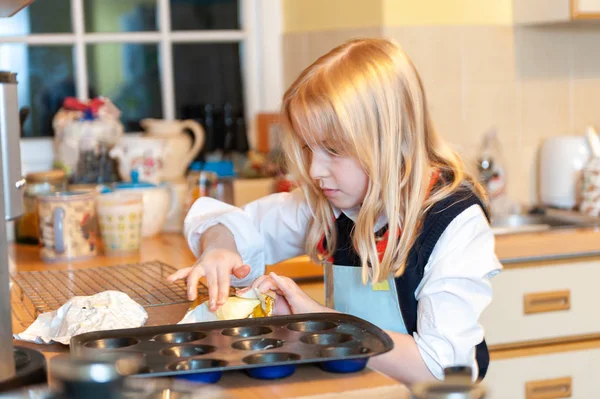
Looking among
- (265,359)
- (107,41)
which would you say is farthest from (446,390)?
(107,41)

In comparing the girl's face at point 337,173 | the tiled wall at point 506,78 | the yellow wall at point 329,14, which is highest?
the yellow wall at point 329,14

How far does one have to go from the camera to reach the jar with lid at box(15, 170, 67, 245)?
86.2 inches

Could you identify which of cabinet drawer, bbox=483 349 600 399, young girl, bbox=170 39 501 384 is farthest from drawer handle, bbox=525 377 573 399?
young girl, bbox=170 39 501 384

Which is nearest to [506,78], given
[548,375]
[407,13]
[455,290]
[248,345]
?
[407,13]

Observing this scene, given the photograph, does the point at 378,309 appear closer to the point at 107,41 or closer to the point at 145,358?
the point at 145,358

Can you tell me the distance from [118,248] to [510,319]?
93 cm

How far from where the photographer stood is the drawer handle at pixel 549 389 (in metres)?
2.10

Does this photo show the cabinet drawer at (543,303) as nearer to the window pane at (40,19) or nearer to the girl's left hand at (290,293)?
the girl's left hand at (290,293)

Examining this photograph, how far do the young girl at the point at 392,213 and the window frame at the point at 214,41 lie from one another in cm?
134

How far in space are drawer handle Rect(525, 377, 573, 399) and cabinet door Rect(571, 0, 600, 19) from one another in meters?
0.95

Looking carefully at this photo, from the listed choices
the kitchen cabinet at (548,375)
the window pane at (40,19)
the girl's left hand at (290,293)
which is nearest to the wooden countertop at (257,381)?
the girl's left hand at (290,293)

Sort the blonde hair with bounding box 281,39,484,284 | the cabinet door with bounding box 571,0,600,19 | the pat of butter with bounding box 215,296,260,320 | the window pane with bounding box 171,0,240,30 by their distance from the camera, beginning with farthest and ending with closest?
the window pane with bounding box 171,0,240,30 < the cabinet door with bounding box 571,0,600,19 < the blonde hair with bounding box 281,39,484,284 < the pat of butter with bounding box 215,296,260,320

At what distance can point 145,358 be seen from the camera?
3.11 ft

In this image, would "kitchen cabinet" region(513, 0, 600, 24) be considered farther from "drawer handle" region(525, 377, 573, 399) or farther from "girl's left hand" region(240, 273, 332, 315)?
"girl's left hand" region(240, 273, 332, 315)
